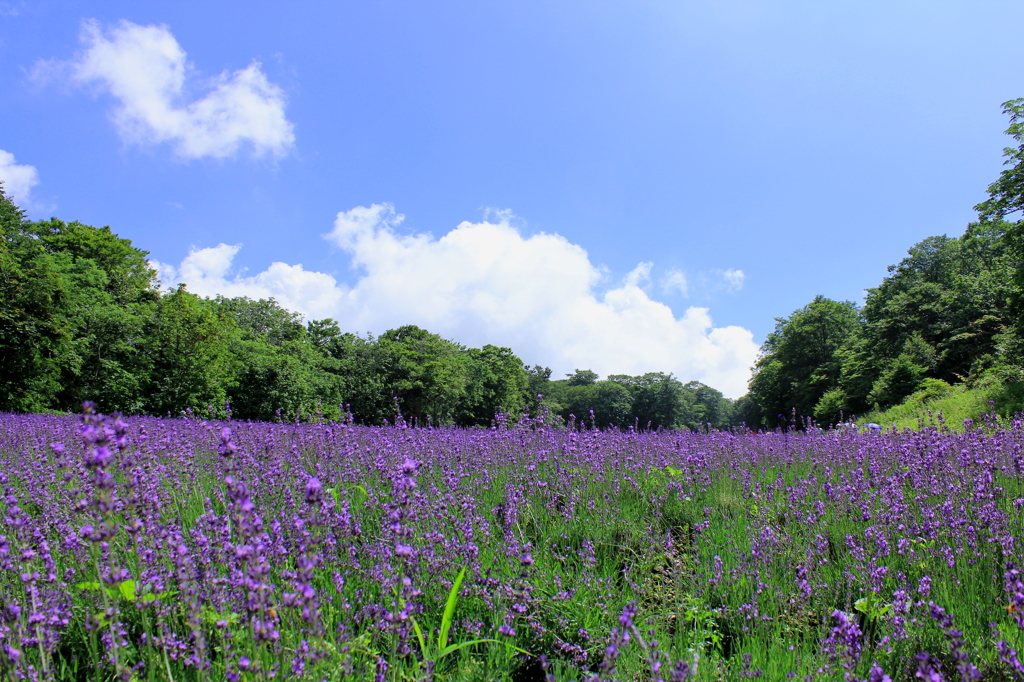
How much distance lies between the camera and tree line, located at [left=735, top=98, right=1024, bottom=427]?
17.0 metres

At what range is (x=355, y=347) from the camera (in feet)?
123

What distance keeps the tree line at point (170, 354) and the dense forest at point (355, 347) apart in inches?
→ 3.1

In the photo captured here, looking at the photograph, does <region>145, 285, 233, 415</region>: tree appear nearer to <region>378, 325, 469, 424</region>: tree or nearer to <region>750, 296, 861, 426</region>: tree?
<region>378, 325, 469, 424</region>: tree

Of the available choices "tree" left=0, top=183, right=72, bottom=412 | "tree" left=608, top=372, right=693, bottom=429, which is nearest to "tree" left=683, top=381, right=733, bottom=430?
"tree" left=608, top=372, right=693, bottom=429

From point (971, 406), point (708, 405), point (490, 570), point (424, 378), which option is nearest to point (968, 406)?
point (971, 406)

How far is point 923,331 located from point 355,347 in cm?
3417

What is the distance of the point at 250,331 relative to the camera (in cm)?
3325

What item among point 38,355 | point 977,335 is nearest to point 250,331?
point 38,355

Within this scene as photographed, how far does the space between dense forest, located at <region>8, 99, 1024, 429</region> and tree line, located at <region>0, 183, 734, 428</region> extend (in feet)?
0.26

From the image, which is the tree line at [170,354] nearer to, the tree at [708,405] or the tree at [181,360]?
the tree at [181,360]

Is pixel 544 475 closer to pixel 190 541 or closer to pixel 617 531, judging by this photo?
pixel 617 531

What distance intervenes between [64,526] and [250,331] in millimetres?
33695

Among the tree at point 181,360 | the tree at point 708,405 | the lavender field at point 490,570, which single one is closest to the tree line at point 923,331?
the lavender field at point 490,570

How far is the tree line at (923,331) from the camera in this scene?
55.6ft
